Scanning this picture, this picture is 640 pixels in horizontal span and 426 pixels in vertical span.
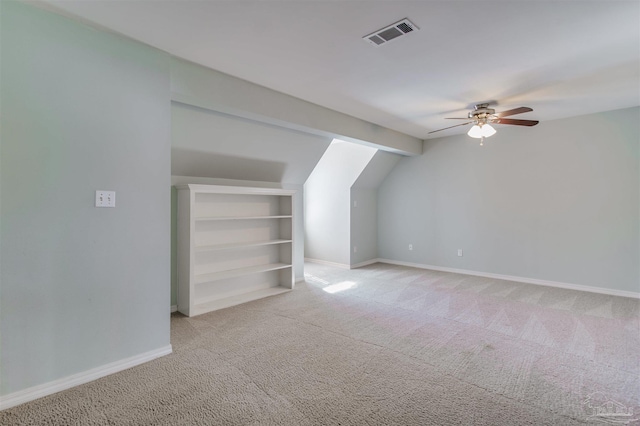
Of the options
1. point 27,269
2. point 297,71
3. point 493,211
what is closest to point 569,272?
point 493,211

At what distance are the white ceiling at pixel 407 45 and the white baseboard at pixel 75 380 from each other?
2.42m

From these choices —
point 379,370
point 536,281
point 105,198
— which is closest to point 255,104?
point 105,198

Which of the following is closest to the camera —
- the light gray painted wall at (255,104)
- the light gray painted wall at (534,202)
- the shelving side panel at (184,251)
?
the light gray painted wall at (255,104)

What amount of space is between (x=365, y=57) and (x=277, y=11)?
0.90 metres

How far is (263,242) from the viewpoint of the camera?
432cm

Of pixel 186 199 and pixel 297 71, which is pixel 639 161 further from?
pixel 186 199

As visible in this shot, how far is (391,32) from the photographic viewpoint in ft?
7.26

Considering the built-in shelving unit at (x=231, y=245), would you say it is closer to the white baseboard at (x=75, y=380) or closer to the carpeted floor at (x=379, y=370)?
the carpeted floor at (x=379, y=370)

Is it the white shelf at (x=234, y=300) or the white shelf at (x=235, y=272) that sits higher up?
the white shelf at (x=235, y=272)

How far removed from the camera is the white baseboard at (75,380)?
1.91m

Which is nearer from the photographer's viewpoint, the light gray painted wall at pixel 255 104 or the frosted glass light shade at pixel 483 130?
the light gray painted wall at pixel 255 104

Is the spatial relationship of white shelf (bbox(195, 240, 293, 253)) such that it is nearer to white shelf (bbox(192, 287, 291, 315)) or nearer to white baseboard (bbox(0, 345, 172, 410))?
white shelf (bbox(192, 287, 291, 315))

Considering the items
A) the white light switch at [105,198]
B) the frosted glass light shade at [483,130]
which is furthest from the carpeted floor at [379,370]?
the frosted glass light shade at [483,130]

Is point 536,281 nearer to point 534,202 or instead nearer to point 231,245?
point 534,202
